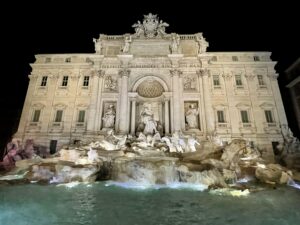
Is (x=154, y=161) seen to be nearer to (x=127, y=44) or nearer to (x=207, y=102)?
(x=207, y=102)

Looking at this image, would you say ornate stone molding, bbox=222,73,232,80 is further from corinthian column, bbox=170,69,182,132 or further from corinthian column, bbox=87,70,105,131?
corinthian column, bbox=87,70,105,131

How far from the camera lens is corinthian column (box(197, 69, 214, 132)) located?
779 inches

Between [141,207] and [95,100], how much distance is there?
1638 cm

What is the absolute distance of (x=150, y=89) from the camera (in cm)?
2292

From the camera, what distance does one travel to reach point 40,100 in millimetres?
22938

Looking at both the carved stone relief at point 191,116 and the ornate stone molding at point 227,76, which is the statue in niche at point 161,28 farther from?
the carved stone relief at point 191,116

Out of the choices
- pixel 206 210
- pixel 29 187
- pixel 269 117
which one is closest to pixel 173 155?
pixel 206 210

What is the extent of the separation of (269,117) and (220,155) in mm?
12294

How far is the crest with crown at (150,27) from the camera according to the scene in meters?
23.6

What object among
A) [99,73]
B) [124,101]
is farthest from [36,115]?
[124,101]

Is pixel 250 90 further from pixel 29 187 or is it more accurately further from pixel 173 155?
pixel 29 187

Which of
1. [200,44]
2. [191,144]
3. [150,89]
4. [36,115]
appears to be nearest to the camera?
[191,144]

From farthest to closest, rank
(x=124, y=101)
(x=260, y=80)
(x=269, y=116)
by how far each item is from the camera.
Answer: (x=260, y=80) → (x=269, y=116) → (x=124, y=101)

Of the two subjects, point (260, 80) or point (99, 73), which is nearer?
point (99, 73)
